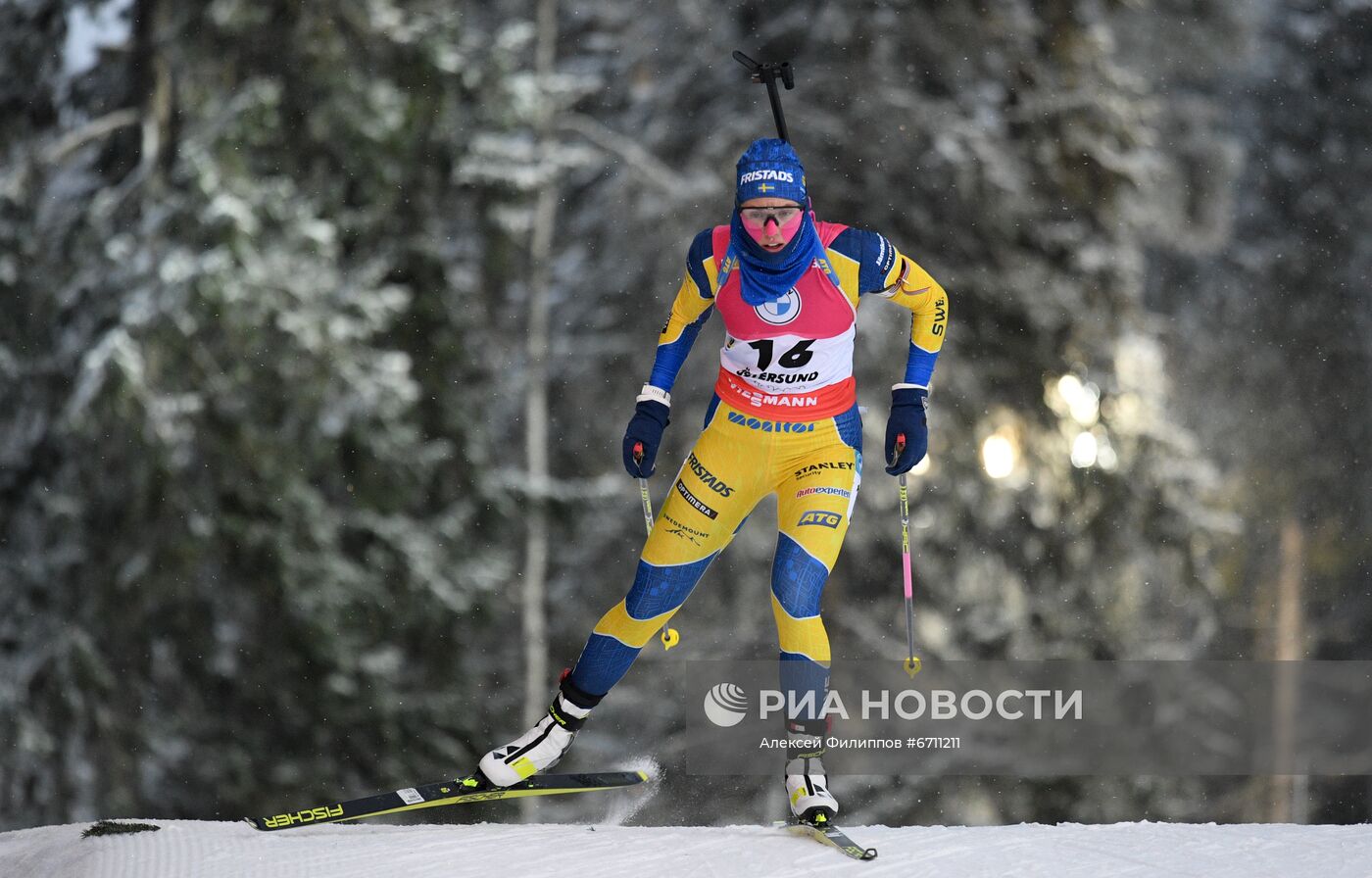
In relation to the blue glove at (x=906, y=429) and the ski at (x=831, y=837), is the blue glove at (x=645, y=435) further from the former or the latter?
the ski at (x=831, y=837)

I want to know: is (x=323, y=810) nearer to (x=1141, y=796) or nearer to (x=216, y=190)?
(x=216, y=190)

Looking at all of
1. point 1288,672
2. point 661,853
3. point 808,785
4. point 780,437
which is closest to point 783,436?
point 780,437

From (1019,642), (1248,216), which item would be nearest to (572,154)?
(1019,642)

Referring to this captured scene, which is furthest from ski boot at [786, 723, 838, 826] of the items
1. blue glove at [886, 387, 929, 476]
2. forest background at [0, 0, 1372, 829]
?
forest background at [0, 0, 1372, 829]

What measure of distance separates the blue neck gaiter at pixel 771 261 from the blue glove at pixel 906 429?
0.45 meters

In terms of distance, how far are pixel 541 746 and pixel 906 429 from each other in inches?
56.4

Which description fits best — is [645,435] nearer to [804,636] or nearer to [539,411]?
[804,636]

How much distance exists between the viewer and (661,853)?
4004 millimetres

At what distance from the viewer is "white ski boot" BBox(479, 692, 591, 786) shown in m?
3.94

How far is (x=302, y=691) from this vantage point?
26.1 feet

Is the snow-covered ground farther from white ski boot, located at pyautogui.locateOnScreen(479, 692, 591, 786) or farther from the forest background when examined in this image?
the forest background

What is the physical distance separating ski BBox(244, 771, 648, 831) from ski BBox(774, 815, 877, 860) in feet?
1.72

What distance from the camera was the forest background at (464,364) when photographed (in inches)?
309

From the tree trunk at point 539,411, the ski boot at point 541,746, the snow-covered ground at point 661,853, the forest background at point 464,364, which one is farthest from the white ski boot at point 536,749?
the tree trunk at point 539,411
